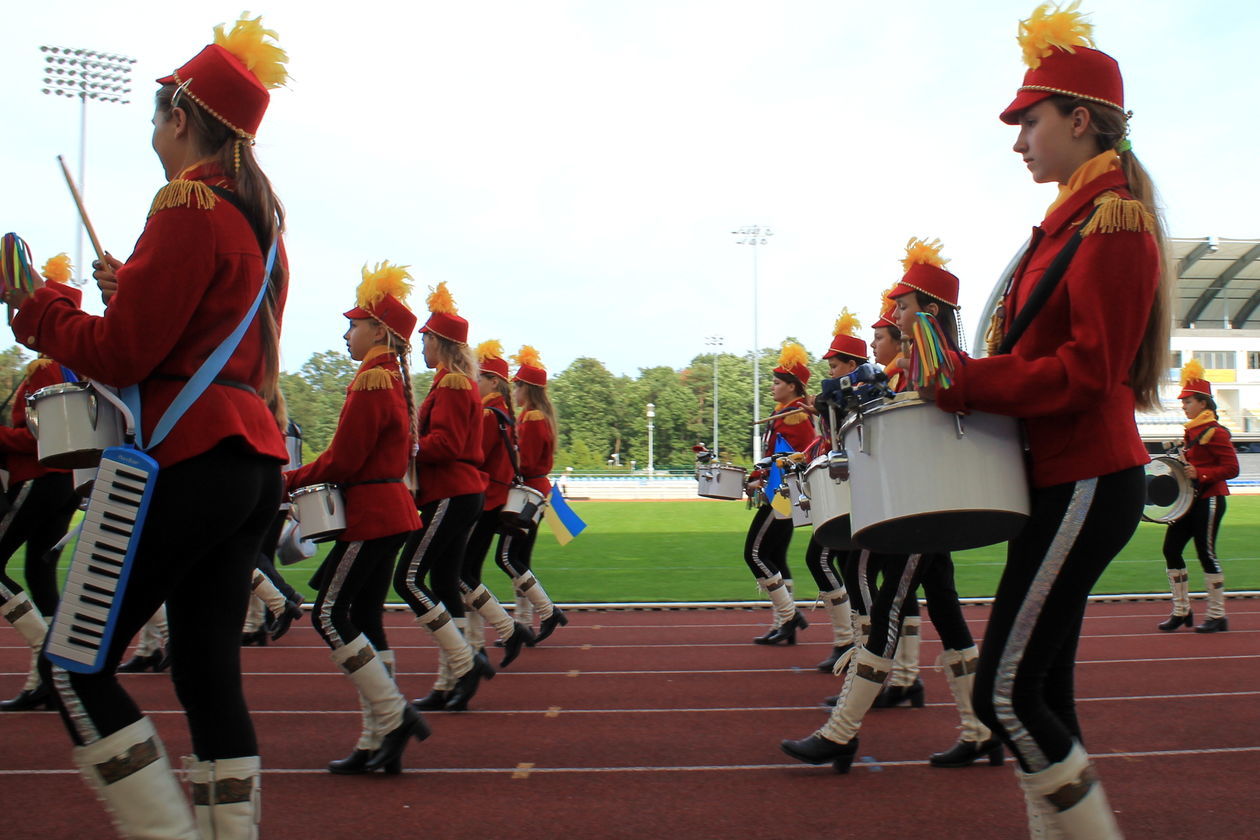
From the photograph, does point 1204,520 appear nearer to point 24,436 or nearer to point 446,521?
point 446,521

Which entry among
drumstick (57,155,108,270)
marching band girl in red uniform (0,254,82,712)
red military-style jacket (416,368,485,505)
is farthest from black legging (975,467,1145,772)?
marching band girl in red uniform (0,254,82,712)

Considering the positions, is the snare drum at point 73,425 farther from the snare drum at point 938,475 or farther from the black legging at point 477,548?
the black legging at point 477,548

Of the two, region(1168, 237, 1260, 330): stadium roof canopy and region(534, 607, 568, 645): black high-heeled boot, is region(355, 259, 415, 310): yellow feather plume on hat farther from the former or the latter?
region(1168, 237, 1260, 330): stadium roof canopy

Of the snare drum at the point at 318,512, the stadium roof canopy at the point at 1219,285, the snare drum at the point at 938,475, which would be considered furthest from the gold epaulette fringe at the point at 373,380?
the stadium roof canopy at the point at 1219,285

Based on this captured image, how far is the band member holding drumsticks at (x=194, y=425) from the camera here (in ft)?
7.74

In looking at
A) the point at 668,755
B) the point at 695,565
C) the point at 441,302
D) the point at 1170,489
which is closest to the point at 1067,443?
the point at 668,755

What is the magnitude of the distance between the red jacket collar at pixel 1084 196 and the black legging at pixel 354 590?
119 inches

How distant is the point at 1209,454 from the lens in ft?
29.0

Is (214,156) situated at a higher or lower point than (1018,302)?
higher

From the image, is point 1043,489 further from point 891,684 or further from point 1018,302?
point 891,684

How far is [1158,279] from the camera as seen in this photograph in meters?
2.62

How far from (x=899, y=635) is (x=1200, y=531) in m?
5.48

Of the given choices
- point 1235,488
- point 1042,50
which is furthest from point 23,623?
point 1235,488

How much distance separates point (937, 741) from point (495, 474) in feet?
12.1
